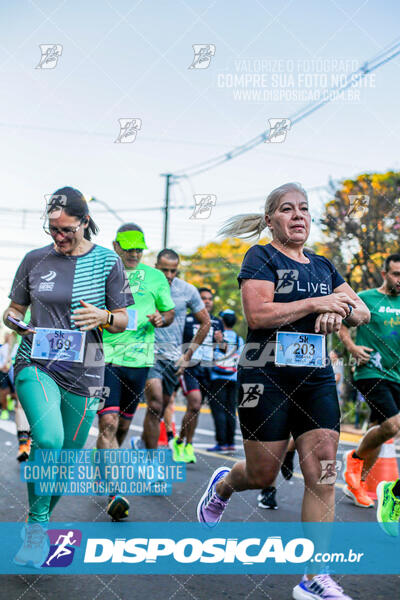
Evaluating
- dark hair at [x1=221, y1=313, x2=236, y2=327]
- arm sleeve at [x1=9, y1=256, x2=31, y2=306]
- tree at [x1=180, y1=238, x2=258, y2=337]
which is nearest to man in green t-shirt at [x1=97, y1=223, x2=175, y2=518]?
arm sleeve at [x1=9, y1=256, x2=31, y2=306]

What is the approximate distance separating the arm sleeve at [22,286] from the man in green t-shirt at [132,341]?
5.53ft

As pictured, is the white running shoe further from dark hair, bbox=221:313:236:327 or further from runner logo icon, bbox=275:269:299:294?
dark hair, bbox=221:313:236:327

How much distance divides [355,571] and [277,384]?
124cm

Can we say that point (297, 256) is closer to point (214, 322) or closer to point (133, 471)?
point (133, 471)

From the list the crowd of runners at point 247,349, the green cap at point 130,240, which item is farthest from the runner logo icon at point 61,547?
the green cap at point 130,240

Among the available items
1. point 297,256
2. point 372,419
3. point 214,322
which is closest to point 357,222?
point 214,322

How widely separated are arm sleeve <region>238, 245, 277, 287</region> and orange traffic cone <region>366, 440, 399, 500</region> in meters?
3.77

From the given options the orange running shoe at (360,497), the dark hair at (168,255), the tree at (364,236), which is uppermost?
the tree at (364,236)

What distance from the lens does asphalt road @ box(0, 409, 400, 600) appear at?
136 inches

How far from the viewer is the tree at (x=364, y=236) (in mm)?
16531

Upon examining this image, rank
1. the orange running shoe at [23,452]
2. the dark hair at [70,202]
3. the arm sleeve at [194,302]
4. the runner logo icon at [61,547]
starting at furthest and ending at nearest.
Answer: the orange running shoe at [23,452]
the arm sleeve at [194,302]
the dark hair at [70,202]
the runner logo icon at [61,547]

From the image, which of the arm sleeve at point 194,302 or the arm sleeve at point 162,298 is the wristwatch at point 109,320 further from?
the arm sleeve at point 194,302

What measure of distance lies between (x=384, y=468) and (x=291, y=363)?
3.75 meters

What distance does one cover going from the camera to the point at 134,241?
6.00m
